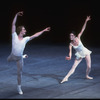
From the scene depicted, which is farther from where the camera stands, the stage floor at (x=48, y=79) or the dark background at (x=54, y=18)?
the dark background at (x=54, y=18)

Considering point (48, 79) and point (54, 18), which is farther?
point (54, 18)

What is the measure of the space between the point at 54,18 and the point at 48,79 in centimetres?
1145

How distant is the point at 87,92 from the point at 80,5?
39.6ft

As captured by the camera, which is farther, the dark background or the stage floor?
the dark background

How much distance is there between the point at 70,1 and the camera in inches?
750

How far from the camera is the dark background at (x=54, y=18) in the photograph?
61.3ft

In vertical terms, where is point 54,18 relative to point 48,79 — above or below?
above

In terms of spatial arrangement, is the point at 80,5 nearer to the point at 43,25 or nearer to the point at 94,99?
the point at 43,25

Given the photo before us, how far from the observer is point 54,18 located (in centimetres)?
2022

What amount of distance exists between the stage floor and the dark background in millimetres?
5074

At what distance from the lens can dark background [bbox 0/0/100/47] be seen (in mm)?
18688

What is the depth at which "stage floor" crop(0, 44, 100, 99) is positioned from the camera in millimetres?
7348

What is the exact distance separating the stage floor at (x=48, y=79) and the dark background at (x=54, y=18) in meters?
5.07

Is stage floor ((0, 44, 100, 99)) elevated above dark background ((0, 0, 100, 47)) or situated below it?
below
